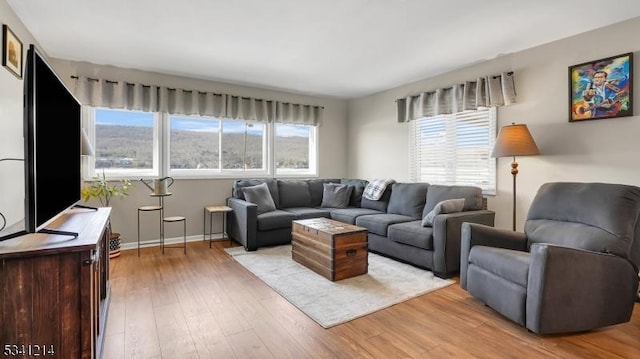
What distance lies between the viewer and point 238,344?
2029mm

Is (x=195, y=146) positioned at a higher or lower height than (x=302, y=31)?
lower

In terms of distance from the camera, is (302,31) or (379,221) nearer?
(302,31)

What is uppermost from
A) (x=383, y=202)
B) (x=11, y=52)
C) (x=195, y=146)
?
(x=11, y=52)

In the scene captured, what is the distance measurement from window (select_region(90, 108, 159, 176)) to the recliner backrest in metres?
4.50

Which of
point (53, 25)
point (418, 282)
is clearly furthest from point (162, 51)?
point (418, 282)

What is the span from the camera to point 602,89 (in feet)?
9.76

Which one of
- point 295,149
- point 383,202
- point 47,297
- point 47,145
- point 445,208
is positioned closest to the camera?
point 47,297

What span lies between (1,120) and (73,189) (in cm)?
78

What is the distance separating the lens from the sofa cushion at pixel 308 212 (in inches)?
177

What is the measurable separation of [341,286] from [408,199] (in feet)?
5.83

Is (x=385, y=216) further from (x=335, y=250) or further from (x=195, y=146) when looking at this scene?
(x=195, y=146)

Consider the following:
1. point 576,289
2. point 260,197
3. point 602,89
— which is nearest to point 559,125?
point 602,89

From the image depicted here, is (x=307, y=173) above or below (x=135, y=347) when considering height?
above

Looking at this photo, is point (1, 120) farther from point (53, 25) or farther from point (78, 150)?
point (53, 25)
